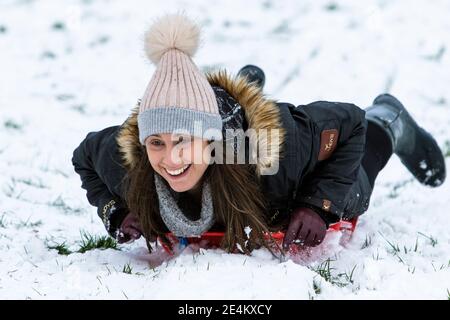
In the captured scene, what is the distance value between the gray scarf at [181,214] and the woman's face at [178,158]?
0.11m

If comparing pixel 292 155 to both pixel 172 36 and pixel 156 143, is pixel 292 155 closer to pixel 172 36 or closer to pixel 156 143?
pixel 156 143

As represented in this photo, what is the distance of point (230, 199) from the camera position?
280 cm

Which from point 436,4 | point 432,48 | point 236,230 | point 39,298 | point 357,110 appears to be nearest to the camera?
point 39,298

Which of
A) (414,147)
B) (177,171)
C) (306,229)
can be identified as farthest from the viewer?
(414,147)

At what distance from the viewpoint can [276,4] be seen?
8.10m

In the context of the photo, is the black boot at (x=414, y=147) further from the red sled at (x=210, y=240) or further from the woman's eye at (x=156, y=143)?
the woman's eye at (x=156, y=143)

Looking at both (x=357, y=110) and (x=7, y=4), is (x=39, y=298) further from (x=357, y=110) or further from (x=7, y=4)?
(x=7, y=4)

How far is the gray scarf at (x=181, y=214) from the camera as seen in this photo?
2.85 meters

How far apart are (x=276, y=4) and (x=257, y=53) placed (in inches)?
56.0

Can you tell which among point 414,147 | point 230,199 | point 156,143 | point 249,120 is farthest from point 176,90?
point 414,147

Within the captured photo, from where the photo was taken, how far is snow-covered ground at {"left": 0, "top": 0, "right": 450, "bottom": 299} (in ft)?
7.96

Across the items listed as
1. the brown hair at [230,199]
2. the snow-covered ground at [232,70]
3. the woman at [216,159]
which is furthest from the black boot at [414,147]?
the brown hair at [230,199]

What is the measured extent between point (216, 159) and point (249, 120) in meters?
0.20
